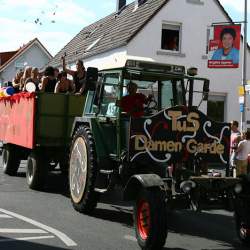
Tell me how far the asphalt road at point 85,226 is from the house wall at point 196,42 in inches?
649

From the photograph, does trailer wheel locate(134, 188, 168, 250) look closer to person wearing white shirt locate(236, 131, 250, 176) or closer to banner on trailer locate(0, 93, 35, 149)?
banner on trailer locate(0, 93, 35, 149)

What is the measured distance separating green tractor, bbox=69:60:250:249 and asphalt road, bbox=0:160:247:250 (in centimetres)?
36

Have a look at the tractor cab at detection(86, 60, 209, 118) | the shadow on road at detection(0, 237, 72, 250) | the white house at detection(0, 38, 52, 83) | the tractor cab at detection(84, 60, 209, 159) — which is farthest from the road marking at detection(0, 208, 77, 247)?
the white house at detection(0, 38, 52, 83)

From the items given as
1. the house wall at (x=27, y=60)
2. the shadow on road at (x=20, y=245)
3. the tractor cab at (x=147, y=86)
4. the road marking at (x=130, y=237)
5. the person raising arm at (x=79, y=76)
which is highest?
the house wall at (x=27, y=60)

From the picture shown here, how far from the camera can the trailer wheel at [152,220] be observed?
251 inches

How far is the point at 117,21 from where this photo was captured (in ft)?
102

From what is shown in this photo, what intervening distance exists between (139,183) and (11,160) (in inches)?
282

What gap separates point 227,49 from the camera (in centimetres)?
2206

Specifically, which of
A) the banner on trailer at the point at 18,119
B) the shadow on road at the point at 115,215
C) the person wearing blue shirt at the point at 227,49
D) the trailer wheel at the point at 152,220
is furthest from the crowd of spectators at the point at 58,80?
the person wearing blue shirt at the point at 227,49

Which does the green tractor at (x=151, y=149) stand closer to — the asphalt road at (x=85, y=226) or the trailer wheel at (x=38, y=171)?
the asphalt road at (x=85, y=226)

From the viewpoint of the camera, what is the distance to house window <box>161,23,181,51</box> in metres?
27.0

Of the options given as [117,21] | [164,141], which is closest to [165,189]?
[164,141]

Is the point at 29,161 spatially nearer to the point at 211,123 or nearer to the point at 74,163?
the point at 74,163

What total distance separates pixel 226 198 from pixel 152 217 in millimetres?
Answer: 995
